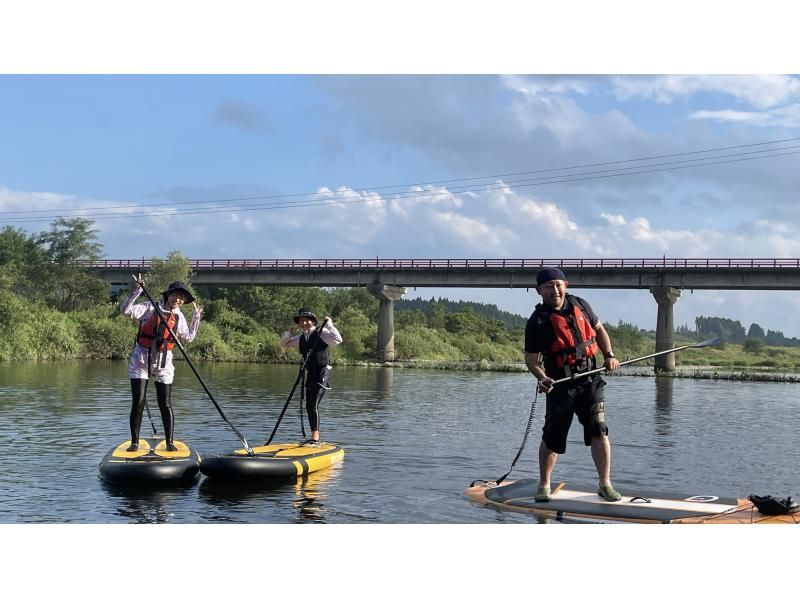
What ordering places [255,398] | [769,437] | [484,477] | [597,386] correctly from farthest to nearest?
[255,398] < [769,437] < [484,477] < [597,386]

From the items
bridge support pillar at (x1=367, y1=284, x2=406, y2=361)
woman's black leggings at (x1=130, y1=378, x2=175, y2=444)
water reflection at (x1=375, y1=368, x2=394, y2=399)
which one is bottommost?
water reflection at (x1=375, y1=368, x2=394, y2=399)

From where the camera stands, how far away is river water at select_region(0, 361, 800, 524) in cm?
1064

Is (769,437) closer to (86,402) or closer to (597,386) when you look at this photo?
(597,386)

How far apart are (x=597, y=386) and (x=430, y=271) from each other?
57730 mm

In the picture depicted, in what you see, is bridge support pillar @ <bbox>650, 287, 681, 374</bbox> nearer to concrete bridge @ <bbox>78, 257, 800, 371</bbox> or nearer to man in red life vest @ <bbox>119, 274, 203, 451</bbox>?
concrete bridge @ <bbox>78, 257, 800, 371</bbox>

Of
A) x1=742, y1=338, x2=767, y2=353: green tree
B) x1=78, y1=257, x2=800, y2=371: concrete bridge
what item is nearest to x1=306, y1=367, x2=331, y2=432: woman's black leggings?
x1=78, y1=257, x2=800, y2=371: concrete bridge

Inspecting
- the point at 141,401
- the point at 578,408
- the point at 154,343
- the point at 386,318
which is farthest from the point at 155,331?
the point at 386,318

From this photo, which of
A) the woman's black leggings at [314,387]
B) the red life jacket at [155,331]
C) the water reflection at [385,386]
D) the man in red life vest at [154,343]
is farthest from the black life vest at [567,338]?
the water reflection at [385,386]

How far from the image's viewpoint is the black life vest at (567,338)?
10086 mm

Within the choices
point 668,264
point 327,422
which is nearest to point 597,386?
point 327,422

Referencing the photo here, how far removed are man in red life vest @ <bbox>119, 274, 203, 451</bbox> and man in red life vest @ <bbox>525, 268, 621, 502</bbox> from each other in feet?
16.4

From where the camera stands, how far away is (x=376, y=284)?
2699 inches

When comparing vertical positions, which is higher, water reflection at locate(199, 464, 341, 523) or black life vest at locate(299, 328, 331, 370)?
black life vest at locate(299, 328, 331, 370)

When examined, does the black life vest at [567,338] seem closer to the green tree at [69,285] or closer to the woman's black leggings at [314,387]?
the woman's black leggings at [314,387]
